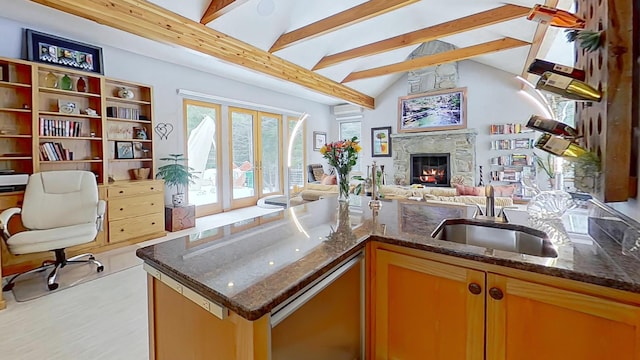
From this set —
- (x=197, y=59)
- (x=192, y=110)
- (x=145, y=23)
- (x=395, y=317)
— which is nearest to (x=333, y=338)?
(x=395, y=317)

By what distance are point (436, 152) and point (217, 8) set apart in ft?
19.1

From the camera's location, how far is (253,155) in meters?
6.45

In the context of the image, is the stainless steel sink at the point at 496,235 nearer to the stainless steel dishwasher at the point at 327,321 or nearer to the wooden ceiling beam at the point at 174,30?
the stainless steel dishwasher at the point at 327,321

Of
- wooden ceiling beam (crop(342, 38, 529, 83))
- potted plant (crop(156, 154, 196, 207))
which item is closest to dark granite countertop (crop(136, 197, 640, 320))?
potted plant (crop(156, 154, 196, 207))

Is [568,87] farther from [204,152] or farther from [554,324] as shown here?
[204,152]

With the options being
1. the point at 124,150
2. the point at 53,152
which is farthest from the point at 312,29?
the point at 53,152

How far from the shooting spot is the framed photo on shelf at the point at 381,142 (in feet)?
26.3

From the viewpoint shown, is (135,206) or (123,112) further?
(123,112)

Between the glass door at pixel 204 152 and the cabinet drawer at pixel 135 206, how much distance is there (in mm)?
1104

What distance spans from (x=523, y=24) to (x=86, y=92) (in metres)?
5.87

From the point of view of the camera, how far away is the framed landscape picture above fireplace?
22.8 feet

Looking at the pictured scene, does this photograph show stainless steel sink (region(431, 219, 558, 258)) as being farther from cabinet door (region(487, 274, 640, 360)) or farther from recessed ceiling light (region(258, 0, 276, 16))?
recessed ceiling light (region(258, 0, 276, 16))

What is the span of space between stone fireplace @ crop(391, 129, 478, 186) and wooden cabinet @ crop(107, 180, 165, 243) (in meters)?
5.72

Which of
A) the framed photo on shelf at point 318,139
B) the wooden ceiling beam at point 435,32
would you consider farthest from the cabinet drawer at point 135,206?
the framed photo on shelf at point 318,139
